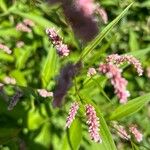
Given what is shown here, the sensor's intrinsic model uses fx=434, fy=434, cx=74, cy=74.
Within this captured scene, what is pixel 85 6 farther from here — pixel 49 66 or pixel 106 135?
pixel 49 66

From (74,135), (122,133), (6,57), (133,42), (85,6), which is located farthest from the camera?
(133,42)

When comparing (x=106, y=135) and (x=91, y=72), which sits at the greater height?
(x=91, y=72)

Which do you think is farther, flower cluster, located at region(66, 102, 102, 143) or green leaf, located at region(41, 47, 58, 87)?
green leaf, located at region(41, 47, 58, 87)

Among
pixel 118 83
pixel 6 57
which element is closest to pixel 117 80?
pixel 118 83

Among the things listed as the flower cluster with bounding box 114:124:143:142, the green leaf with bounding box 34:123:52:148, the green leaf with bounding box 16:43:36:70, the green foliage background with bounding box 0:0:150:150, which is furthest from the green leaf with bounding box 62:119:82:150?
the green leaf with bounding box 16:43:36:70

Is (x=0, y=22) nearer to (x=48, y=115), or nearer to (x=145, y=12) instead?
(x=48, y=115)

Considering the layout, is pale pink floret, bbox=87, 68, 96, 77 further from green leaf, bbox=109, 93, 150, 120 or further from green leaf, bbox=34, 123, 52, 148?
green leaf, bbox=34, 123, 52, 148

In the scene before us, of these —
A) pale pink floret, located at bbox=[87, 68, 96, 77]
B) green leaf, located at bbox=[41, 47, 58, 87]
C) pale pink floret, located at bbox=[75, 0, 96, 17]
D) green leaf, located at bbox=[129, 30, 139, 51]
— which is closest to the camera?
pale pink floret, located at bbox=[75, 0, 96, 17]
